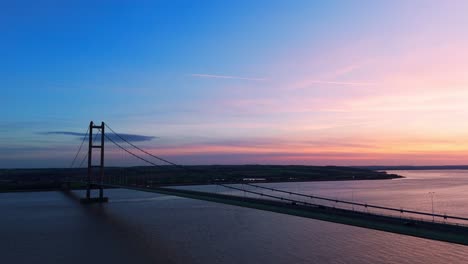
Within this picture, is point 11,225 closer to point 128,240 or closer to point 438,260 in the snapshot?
point 128,240

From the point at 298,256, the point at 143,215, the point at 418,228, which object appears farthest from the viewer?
the point at 143,215

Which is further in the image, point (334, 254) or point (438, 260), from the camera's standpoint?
point (334, 254)

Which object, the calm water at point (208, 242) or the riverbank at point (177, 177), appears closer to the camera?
the calm water at point (208, 242)

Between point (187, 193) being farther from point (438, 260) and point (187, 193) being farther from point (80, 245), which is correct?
point (438, 260)

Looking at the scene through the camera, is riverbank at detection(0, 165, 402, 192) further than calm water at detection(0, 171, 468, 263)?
Yes

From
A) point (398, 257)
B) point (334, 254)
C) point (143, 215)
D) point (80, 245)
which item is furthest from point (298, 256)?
point (143, 215)

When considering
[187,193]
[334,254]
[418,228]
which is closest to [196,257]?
[334,254]

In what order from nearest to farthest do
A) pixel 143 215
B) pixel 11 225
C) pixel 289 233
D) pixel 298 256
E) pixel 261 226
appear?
1. pixel 298 256
2. pixel 289 233
3. pixel 261 226
4. pixel 11 225
5. pixel 143 215

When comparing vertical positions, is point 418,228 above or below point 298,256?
above

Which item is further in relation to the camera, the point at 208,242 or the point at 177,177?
the point at 177,177
